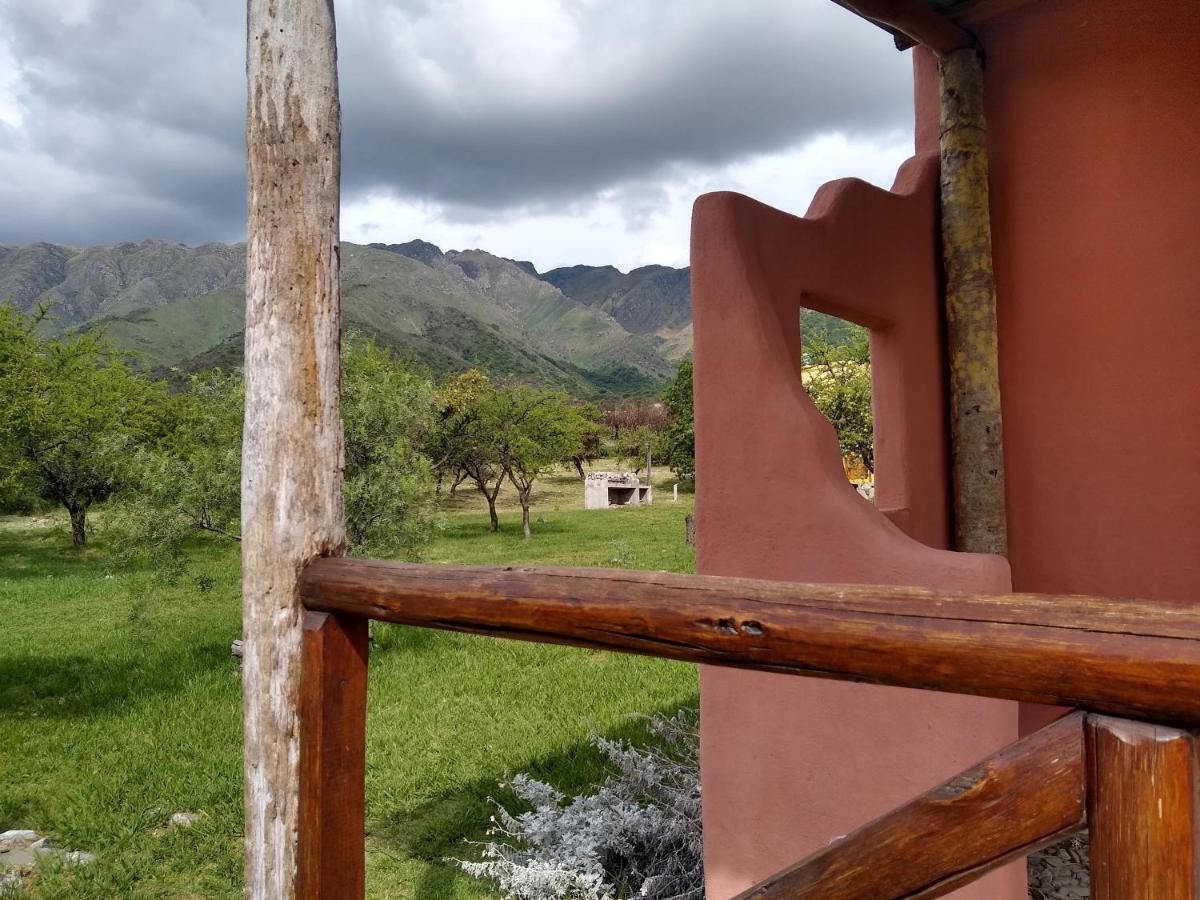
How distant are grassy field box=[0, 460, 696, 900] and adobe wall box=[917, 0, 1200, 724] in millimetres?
3205

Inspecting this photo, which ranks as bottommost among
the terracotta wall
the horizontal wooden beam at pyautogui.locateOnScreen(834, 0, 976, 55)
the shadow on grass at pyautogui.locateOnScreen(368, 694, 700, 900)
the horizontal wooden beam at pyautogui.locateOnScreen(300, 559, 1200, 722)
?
the shadow on grass at pyautogui.locateOnScreen(368, 694, 700, 900)

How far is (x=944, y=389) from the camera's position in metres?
4.01

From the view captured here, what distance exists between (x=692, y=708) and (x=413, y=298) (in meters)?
178

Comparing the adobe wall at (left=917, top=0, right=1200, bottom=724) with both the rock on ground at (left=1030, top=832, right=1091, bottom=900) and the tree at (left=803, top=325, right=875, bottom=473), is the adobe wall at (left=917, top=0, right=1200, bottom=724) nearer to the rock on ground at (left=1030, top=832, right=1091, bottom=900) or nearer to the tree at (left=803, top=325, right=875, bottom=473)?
the rock on ground at (left=1030, top=832, right=1091, bottom=900)

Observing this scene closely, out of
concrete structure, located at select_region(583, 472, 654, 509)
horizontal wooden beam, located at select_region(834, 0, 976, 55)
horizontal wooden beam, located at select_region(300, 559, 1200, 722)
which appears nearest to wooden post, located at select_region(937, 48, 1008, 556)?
horizontal wooden beam, located at select_region(834, 0, 976, 55)

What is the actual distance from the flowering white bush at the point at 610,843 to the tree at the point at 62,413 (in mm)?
12142

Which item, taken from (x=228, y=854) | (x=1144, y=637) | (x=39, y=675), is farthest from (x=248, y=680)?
(x=39, y=675)

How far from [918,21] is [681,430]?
31897 millimetres

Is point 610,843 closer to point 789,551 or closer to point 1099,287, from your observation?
point 789,551

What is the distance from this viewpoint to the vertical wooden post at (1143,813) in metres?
1.07

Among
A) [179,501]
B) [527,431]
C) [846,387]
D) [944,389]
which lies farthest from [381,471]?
[527,431]

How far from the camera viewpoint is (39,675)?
324 inches

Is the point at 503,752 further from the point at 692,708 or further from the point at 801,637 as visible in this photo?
the point at 801,637

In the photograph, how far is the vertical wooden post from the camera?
1.07 m
